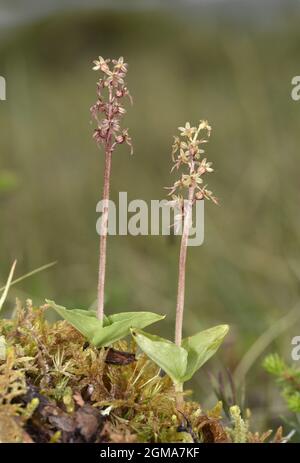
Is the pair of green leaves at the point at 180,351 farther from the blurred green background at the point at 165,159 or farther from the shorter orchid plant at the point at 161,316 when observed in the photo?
the blurred green background at the point at 165,159

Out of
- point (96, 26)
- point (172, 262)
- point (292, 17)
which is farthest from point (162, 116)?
point (172, 262)

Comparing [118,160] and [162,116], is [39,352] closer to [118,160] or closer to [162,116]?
[118,160]

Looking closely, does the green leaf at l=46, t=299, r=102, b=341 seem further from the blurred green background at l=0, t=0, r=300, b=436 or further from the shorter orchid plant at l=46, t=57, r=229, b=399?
the blurred green background at l=0, t=0, r=300, b=436

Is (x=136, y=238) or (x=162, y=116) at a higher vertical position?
(x=162, y=116)

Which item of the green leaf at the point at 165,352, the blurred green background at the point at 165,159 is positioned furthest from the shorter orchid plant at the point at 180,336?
the blurred green background at the point at 165,159

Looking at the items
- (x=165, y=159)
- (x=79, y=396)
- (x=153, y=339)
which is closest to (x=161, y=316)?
(x=153, y=339)
